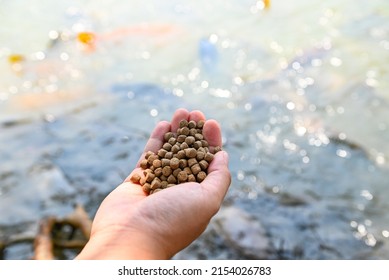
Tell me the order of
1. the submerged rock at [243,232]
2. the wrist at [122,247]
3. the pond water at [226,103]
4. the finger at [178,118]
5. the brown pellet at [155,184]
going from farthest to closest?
the pond water at [226,103] < the submerged rock at [243,232] < the finger at [178,118] < the brown pellet at [155,184] < the wrist at [122,247]

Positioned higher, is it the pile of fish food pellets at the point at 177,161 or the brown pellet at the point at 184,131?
the brown pellet at the point at 184,131

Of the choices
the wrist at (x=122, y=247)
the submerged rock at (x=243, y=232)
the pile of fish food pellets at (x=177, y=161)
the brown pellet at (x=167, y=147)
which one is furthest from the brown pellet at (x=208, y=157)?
the submerged rock at (x=243, y=232)

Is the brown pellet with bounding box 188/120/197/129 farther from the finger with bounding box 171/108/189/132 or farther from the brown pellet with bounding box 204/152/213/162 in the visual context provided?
the brown pellet with bounding box 204/152/213/162

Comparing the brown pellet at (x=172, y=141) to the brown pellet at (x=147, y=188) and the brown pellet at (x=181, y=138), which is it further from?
the brown pellet at (x=147, y=188)

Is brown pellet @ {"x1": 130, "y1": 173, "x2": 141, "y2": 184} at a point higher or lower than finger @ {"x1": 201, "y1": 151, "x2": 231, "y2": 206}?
lower

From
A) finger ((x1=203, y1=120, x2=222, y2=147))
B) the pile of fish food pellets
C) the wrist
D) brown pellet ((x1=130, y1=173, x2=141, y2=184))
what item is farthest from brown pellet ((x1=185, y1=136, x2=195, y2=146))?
the wrist

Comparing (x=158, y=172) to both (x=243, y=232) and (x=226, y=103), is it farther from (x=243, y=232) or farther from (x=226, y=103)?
(x=226, y=103)

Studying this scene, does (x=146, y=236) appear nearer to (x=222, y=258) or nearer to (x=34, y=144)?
(x=222, y=258)

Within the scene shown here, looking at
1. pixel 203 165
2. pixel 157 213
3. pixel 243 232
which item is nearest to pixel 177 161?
pixel 203 165
